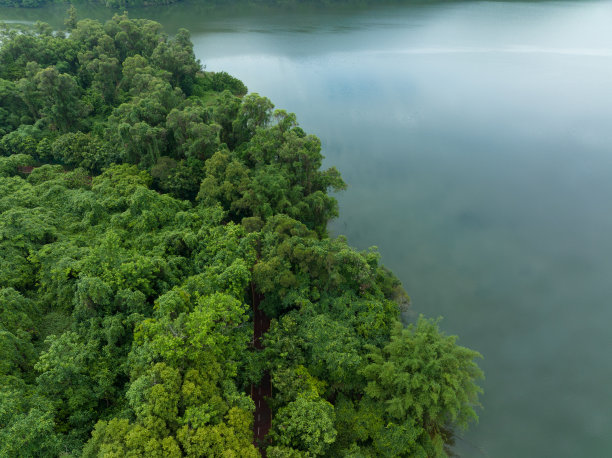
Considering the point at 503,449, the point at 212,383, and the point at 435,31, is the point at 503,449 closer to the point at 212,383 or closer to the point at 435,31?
the point at 212,383

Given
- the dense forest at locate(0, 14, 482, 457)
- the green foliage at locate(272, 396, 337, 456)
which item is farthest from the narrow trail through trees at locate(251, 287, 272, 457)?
the green foliage at locate(272, 396, 337, 456)

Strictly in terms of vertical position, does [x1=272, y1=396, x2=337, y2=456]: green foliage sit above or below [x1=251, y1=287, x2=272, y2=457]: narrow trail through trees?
above

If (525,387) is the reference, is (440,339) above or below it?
above

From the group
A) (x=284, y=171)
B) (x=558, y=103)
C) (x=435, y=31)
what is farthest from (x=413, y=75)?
(x=284, y=171)

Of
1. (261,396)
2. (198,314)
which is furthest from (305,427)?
(198,314)

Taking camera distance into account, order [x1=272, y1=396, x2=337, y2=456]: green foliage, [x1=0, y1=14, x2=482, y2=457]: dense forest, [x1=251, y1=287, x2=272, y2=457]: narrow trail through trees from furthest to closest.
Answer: [x1=251, y1=287, x2=272, y2=457]: narrow trail through trees, [x1=272, y1=396, x2=337, y2=456]: green foliage, [x1=0, y1=14, x2=482, y2=457]: dense forest

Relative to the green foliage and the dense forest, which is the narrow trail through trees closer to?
the dense forest
